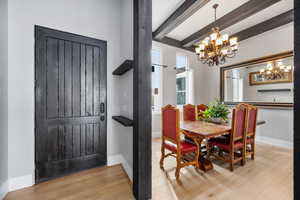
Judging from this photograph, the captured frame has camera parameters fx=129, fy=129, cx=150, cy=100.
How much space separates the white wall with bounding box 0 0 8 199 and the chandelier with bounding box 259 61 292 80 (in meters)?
5.40

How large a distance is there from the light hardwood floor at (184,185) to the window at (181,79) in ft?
9.08

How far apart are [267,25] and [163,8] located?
2735mm

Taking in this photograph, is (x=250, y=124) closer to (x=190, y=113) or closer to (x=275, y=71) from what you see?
(x=190, y=113)

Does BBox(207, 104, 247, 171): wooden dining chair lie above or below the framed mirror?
below

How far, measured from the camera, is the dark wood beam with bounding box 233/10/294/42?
297cm

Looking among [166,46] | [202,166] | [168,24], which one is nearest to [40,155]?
[202,166]

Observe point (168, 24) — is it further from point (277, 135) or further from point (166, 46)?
point (277, 135)

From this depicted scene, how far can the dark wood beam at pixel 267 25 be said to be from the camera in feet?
9.73

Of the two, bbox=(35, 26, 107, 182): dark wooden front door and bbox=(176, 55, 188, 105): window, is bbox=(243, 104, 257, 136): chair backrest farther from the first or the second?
bbox=(35, 26, 107, 182): dark wooden front door

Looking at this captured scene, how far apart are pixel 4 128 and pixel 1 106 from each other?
29cm

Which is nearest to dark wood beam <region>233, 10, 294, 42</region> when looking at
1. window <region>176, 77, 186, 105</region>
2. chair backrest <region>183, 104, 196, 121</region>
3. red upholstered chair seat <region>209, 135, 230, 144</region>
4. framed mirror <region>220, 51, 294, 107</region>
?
framed mirror <region>220, 51, 294, 107</region>

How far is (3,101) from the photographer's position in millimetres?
1585

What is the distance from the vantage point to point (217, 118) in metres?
2.64

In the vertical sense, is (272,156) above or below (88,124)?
below
